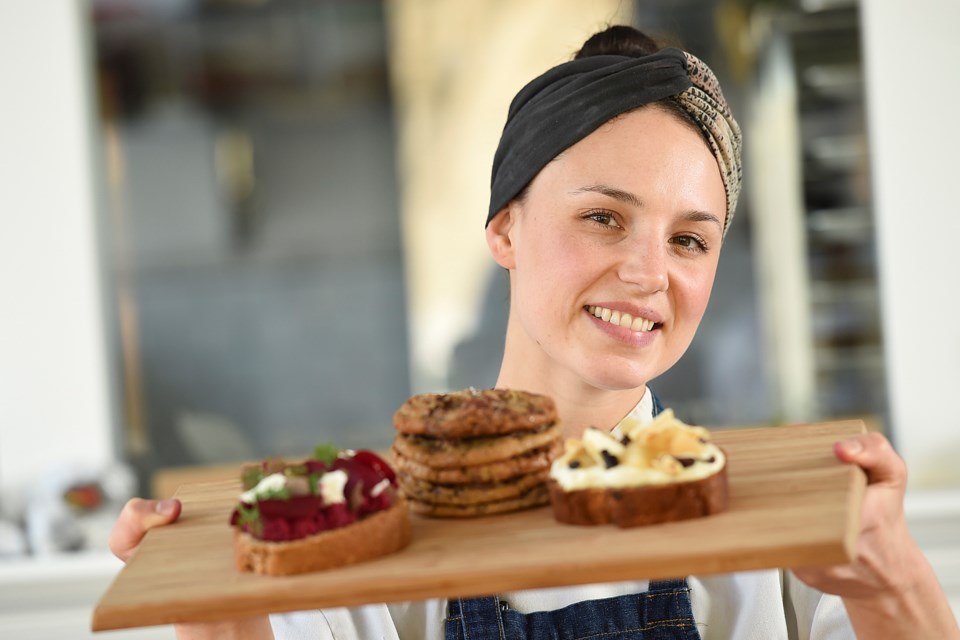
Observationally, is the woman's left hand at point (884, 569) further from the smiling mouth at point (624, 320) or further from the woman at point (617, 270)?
the smiling mouth at point (624, 320)

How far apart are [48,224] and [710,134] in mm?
3192

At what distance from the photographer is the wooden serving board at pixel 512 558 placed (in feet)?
3.31

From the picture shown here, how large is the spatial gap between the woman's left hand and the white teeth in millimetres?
306

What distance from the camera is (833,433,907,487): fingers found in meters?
1.22

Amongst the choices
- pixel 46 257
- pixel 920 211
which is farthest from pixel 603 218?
pixel 46 257

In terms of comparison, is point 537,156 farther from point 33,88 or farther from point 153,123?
point 153,123

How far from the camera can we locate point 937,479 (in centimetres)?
408

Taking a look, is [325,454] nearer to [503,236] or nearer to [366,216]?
[503,236]

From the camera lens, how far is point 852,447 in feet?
4.04

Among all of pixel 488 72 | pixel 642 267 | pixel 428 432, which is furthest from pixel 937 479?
pixel 428 432

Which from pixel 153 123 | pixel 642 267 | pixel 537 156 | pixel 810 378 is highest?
pixel 153 123

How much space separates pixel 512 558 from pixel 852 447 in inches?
16.3

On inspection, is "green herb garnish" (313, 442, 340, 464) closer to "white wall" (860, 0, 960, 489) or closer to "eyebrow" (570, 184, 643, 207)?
"eyebrow" (570, 184, 643, 207)

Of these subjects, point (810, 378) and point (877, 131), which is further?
point (810, 378)
